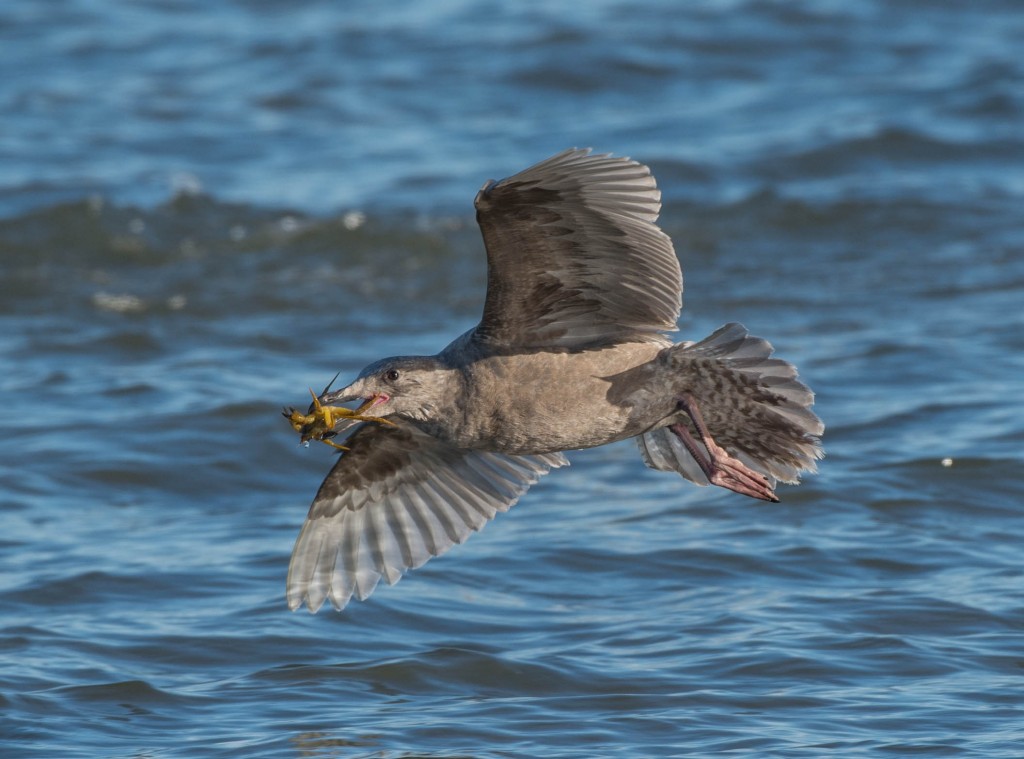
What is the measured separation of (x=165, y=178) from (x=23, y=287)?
219 centimetres

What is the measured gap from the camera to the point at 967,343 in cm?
959

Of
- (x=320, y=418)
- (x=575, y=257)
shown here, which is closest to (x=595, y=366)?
(x=575, y=257)

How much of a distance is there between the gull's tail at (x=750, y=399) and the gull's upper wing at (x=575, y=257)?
0.65 ft

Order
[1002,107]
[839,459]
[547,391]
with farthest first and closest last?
[1002,107], [839,459], [547,391]

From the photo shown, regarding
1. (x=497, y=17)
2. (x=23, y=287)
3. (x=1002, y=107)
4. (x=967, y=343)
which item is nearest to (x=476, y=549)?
(x=967, y=343)

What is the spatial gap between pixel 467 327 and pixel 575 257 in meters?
5.27

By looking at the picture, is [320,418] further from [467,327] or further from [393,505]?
[467,327]

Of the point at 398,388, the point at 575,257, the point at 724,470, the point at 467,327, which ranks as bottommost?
the point at 724,470

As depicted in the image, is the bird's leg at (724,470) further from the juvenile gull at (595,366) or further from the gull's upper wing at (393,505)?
the gull's upper wing at (393,505)

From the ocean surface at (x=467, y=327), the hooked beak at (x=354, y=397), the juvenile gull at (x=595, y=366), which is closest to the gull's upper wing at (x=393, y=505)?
the ocean surface at (x=467, y=327)

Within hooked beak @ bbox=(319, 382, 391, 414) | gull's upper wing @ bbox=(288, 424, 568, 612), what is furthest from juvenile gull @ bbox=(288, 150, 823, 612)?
gull's upper wing @ bbox=(288, 424, 568, 612)

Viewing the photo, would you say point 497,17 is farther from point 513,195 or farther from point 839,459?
point 513,195

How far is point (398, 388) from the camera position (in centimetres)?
528

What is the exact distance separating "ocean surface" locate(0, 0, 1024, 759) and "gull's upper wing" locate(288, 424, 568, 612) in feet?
0.86
